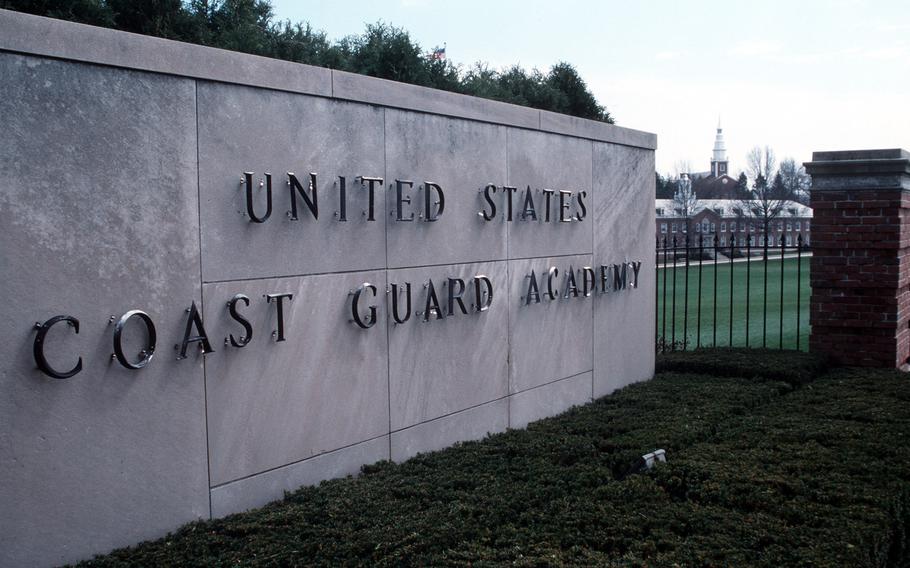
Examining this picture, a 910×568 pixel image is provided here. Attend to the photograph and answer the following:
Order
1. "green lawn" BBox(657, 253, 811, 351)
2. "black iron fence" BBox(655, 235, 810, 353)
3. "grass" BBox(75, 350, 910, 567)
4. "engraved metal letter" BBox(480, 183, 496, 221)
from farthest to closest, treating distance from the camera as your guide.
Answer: "green lawn" BBox(657, 253, 811, 351)
"black iron fence" BBox(655, 235, 810, 353)
"engraved metal letter" BBox(480, 183, 496, 221)
"grass" BBox(75, 350, 910, 567)

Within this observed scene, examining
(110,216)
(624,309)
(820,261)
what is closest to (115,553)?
(110,216)

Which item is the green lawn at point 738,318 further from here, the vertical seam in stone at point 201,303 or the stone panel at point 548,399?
the vertical seam in stone at point 201,303

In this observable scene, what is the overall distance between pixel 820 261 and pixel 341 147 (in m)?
6.33

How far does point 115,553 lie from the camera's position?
351 centimetres

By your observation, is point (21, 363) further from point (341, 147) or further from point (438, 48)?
point (438, 48)

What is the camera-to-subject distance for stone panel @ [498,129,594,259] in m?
6.17

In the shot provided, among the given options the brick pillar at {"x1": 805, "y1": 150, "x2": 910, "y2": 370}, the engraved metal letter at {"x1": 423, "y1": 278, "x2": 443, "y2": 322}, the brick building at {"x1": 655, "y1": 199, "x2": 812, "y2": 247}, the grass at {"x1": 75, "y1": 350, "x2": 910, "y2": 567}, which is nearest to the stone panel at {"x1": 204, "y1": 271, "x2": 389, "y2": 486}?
the grass at {"x1": 75, "y1": 350, "x2": 910, "y2": 567}

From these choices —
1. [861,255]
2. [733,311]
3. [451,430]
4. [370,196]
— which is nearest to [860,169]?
[861,255]

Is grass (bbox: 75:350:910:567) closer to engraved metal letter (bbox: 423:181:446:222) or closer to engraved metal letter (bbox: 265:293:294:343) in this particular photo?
engraved metal letter (bbox: 265:293:294:343)

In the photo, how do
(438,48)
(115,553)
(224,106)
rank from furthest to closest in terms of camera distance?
(438,48) → (224,106) → (115,553)

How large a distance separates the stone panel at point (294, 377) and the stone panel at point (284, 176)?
12cm

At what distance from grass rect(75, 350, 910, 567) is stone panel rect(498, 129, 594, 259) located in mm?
1397

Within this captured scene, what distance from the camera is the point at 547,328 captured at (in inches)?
257

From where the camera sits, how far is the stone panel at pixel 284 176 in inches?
157
